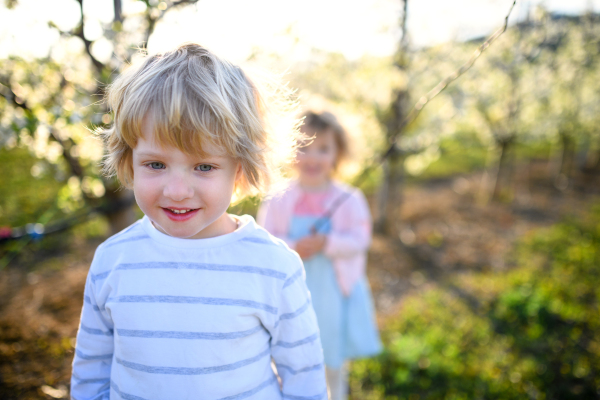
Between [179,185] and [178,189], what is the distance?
1cm

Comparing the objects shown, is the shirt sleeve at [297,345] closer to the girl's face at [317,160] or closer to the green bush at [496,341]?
the girl's face at [317,160]

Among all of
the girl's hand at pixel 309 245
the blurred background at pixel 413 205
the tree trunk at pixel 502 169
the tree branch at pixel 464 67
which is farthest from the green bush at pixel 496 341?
the tree trunk at pixel 502 169

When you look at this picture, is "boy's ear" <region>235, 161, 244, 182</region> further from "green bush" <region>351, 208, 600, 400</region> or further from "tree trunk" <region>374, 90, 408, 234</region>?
"tree trunk" <region>374, 90, 408, 234</region>

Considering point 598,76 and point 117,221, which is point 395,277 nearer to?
point 117,221

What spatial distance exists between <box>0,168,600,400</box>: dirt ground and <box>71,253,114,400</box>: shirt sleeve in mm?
949

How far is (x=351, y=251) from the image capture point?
2.21 m

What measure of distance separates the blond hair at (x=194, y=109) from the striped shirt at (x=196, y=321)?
23 cm

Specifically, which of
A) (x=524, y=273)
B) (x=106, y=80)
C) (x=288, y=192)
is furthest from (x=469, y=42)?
(x=106, y=80)

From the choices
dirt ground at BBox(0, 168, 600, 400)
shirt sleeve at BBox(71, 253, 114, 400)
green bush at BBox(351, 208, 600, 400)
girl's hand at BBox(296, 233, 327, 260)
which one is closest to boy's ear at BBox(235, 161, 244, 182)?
shirt sleeve at BBox(71, 253, 114, 400)

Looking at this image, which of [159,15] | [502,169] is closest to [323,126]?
[159,15]

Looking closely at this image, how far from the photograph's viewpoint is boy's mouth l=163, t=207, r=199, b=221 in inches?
39.2

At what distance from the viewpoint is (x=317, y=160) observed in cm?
226

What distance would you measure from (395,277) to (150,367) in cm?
437

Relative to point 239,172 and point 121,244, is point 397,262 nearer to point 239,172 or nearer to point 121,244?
point 239,172
